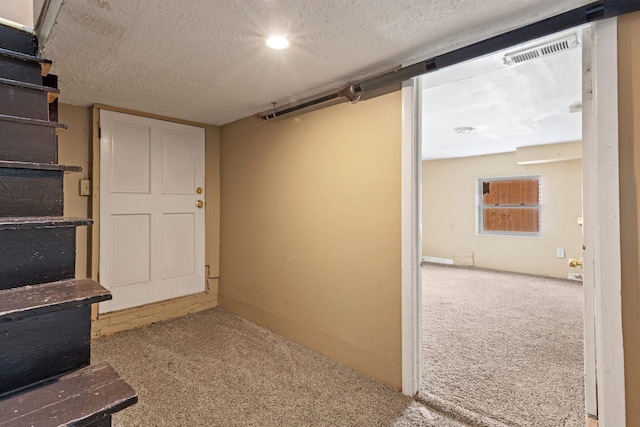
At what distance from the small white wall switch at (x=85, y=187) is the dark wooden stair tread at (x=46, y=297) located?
193cm

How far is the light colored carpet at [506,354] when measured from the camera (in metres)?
1.71

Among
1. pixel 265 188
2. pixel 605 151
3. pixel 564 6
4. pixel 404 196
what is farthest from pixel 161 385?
pixel 564 6

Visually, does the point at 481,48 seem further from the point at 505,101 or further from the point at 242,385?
the point at 242,385

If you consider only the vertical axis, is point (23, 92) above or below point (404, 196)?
above

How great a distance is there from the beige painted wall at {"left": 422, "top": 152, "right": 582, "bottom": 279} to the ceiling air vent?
3859mm

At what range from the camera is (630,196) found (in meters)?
1.21

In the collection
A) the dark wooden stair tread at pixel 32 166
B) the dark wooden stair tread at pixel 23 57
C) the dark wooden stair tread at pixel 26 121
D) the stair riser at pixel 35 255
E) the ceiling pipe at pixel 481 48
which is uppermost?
the ceiling pipe at pixel 481 48

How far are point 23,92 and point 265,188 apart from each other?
5.48ft

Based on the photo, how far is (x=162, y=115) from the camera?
2.91 metres

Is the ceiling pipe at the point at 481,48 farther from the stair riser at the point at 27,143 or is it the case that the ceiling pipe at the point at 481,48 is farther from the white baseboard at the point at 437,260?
the white baseboard at the point at 437,260

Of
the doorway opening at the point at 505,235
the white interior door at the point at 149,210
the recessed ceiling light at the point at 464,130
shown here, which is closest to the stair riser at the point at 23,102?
the white interior door at the point at 149,210

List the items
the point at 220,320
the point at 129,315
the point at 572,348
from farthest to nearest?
1. the point at 220,320
2. the point at 129,315
3. the point at 572,348

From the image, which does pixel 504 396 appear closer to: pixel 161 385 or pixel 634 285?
pixel 634 285

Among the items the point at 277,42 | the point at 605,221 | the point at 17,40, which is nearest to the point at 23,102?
the point at 17,40
